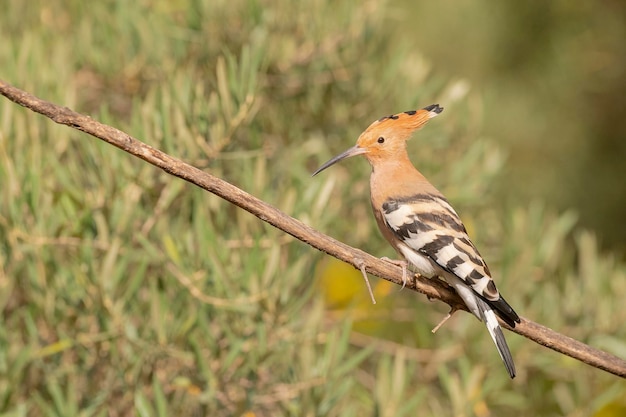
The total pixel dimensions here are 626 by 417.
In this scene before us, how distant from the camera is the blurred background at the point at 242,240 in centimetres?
207

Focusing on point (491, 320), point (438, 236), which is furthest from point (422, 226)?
point (491, 320)

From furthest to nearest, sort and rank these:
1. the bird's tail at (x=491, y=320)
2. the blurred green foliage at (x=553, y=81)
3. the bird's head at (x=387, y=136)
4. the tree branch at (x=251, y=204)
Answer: the blurred green foliage at (x=553, y=81) < the bird's head at (x=387, y=136) < the bird's tail at (x=491, y=320) < the tree branch at (x=251, y=204)

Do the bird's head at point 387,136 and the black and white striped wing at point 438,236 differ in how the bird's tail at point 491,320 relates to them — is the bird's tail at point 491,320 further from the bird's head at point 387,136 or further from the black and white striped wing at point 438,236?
the bird's head at point 387,136

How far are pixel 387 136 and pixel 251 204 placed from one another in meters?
0.84

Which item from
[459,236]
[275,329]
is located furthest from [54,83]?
[459,236]

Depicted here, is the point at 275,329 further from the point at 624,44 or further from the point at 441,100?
the point at 624,44

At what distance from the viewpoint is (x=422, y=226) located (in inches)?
79.4

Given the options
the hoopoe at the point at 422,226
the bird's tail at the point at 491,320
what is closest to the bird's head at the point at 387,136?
the hoopoe at the point at 422,226

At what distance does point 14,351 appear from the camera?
2.07m

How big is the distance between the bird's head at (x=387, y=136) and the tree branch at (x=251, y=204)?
62 cm

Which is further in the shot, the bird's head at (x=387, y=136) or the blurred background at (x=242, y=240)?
the bird's head at (x=387, y=136)

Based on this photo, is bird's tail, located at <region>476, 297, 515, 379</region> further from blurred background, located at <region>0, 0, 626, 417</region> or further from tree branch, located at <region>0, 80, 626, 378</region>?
blurred background, located at <region>0, 0, 626, 417</region>

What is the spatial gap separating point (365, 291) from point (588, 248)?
0.63 meters

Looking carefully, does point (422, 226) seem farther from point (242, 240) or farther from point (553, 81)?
point (553, 81)
